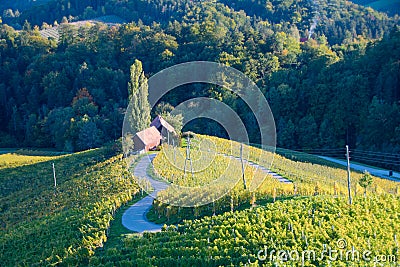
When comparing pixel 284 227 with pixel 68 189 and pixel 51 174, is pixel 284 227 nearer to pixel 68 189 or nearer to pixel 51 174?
pixel 68 189

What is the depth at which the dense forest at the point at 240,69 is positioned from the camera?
1640 inches

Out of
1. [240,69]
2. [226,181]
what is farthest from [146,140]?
[240,69]

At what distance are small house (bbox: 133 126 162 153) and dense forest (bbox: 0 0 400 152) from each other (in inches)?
533

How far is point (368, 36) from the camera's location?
67750 millimetres

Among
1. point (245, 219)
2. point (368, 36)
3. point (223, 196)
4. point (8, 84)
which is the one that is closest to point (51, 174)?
point (223, 196)

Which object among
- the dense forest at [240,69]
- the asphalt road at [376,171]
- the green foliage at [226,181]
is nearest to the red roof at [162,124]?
the green foliage at [226,181]

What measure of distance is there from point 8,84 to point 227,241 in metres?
56.9

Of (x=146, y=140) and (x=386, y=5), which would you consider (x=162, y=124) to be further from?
(x=386, y=5)

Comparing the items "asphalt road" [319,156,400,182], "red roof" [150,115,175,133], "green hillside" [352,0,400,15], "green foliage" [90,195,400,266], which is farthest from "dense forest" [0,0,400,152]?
"green foliage" [90,195,400,266]

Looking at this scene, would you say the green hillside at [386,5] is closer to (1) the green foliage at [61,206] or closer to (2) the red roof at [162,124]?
(2) the red roof at [162,124]

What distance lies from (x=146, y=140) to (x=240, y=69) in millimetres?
24264

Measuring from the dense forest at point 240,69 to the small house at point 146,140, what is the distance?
13.5m

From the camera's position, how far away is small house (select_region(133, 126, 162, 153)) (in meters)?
31.2

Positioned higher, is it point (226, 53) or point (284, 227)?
point (226, 53)
